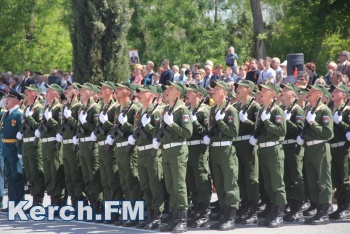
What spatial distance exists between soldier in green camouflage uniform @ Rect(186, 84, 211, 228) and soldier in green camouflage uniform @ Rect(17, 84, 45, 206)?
283cm

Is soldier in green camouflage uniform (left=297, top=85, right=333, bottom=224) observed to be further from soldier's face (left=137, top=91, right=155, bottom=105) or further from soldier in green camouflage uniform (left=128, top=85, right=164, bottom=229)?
soldier's face (left=137, top=91, right=155, bottom=105)

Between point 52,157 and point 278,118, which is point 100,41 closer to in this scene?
point 52,157

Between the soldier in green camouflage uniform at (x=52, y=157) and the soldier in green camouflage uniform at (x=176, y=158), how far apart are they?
7.98 feet

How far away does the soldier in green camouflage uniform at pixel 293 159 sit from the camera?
1321cm

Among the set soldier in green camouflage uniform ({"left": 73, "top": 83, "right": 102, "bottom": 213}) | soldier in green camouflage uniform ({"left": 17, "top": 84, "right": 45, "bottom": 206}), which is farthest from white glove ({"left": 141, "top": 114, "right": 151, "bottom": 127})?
soldier in green camouflage uniform ({"left": 17, "top": 84, "right": 45, "bottom": 206})

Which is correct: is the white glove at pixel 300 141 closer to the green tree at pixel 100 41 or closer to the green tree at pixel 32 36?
the green tree at pixel 100 41

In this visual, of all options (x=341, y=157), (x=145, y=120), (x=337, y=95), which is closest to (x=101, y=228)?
(x=145, y=120)

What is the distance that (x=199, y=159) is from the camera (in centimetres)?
1315

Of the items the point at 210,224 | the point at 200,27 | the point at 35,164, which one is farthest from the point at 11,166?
the point at 200,27

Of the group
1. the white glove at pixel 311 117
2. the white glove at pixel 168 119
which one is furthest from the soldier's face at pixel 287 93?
the white glove at pixel 168 119

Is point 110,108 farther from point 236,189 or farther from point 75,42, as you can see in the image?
point 75,42

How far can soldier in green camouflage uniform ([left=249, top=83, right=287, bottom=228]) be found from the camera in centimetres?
1272

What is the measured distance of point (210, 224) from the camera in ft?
43.5

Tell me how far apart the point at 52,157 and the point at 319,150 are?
14.2 feet
